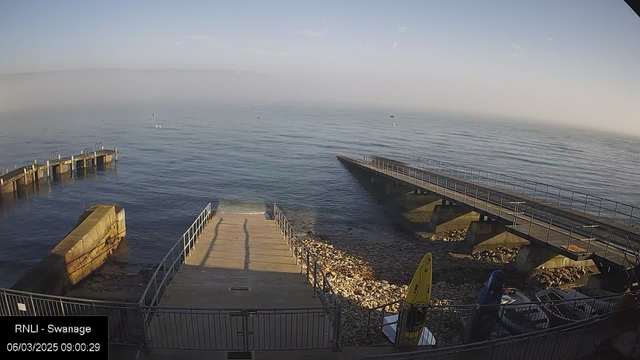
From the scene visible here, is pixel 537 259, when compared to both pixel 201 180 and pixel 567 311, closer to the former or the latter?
pixel 567 311

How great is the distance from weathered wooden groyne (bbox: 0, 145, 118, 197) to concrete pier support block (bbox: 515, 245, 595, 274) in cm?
4088

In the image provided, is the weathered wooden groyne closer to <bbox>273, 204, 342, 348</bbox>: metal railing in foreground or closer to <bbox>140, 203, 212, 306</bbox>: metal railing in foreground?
<bbox>140, 203, 212, 306</bbox>: metal railing in foreground

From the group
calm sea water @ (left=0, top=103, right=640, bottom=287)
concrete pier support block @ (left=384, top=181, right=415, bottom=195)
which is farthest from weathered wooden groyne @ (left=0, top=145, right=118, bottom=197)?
concrete pier support block @ (left=384, top=181, right=415, bottom=195)

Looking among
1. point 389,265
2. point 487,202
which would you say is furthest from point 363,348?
point 487,202

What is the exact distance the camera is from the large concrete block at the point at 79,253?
54.0 ft

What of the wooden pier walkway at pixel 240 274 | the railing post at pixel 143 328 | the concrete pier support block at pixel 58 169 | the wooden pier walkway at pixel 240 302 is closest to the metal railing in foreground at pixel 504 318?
the wooden pier walkway at pixel 240 302

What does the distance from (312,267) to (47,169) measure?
39209mm

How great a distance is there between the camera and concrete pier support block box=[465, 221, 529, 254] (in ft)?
80.1

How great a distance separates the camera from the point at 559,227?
22.1 metres

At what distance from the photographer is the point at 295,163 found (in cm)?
6084

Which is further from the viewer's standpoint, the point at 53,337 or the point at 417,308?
the point at 417,308

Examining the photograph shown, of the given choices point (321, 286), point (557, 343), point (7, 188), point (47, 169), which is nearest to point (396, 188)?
point (321, 286)

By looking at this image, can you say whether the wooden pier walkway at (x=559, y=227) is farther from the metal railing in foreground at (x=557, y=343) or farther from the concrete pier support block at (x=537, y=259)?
the metal railing in foreground at (x=557, y=343)

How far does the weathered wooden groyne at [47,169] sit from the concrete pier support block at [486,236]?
3868 cm
